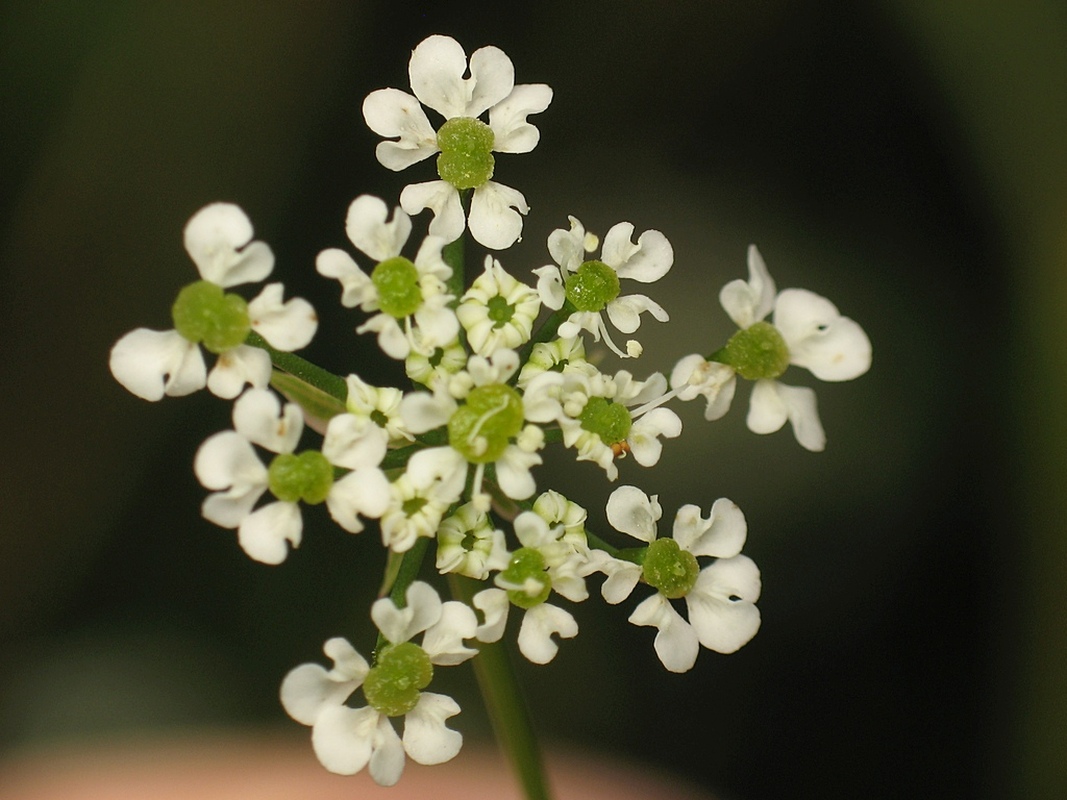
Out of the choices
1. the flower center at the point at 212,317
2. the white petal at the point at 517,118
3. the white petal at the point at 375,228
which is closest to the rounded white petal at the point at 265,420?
the flower center at the point at 212,317

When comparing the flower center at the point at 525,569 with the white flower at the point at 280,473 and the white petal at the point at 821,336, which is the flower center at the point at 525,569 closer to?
the white flower at the point at 280,473

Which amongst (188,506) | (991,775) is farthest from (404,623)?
(991,775)

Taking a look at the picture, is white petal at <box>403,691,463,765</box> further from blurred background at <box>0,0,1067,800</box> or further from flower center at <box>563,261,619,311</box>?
blurred background at <box>0,0,1067,800</box>

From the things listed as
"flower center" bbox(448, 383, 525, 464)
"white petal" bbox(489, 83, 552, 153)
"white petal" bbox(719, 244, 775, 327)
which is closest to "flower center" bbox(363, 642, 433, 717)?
"flower center" bbox(448, 383, 525, 464)

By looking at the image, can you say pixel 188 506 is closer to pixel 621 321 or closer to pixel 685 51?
pixel 621 321

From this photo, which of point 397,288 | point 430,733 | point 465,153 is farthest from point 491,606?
point 465,153

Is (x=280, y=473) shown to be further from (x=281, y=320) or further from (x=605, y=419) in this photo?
(x=605, y=419)
